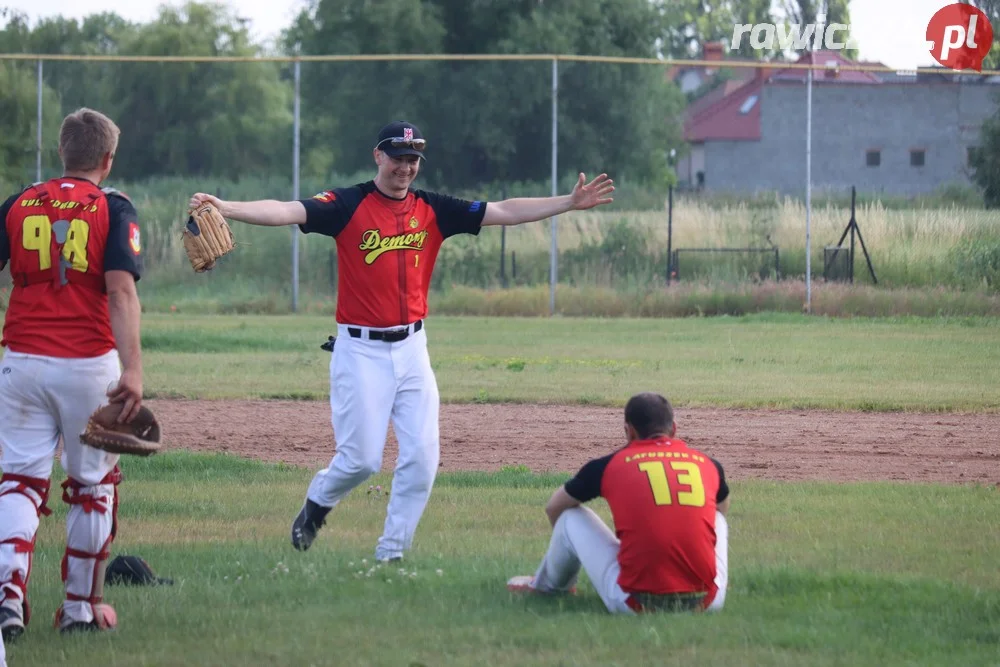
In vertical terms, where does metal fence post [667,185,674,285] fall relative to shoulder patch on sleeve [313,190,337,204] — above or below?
above

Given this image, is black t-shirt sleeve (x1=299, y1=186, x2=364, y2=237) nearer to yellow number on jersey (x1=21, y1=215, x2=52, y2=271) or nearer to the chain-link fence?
yellow number on jersey (x1=21, y1=215, x2=52, y2=271)

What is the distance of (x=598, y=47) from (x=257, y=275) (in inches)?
759

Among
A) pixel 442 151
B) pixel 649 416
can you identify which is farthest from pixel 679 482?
pixel 442 151

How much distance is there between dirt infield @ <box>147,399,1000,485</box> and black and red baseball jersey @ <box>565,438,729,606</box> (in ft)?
14.2

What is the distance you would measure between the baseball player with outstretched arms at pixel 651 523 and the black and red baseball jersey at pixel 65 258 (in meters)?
1.99

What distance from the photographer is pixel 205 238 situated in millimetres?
5789

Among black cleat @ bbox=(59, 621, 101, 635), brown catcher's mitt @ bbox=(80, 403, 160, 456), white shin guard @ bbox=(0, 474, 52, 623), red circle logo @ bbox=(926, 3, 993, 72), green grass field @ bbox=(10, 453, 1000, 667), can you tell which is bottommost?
black cleat @ bbox=(59, 621, 101, 635)

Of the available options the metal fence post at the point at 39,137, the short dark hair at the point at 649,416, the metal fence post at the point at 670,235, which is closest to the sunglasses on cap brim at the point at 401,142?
the short dark hair at the point at 649,416

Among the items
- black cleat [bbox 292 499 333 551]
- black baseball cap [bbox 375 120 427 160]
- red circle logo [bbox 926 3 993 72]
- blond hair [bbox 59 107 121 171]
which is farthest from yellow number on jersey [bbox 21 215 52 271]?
red circle logo [bbox 926 3 993 72]

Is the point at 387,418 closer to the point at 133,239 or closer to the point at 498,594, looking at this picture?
the point at 498,594

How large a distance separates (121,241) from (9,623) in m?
1.51

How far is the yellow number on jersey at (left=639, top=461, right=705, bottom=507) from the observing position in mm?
5078

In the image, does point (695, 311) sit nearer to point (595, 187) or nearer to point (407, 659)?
point (595, 187)

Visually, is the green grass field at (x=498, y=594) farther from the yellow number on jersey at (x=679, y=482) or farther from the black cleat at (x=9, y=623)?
the yellow number on jersey at (x=679, y=482)
